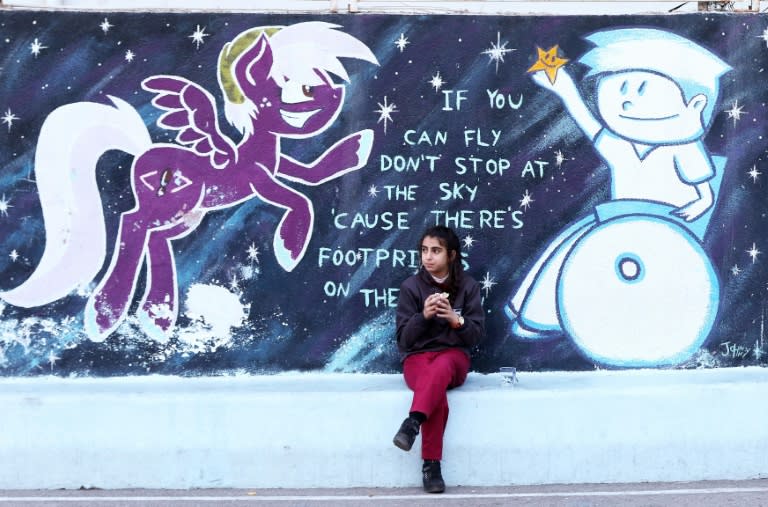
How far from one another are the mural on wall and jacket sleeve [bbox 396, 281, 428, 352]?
281 mm

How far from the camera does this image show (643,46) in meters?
6.02

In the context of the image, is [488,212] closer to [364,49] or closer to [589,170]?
[589,170]

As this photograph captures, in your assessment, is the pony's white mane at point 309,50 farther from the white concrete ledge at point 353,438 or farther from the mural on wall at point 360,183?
the white concrete ledge at point 353,438

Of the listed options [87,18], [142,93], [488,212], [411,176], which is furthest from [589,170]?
[87,18]

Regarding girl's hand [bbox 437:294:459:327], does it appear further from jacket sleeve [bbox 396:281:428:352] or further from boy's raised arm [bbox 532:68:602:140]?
Answer: boy's raised arm [bbox 532:68:602:140]

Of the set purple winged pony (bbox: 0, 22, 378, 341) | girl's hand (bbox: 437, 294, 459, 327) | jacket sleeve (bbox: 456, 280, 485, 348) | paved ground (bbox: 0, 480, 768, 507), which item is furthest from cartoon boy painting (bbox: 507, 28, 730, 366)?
purple winged pony (bbox: 0, 22, 378, 341)

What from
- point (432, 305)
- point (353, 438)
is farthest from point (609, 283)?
point (353, 438)

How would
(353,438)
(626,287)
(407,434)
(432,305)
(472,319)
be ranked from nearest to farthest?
(407,434)
(432,305)
(353,438)
(472,319)
(626,287)

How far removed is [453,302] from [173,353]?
1.62m

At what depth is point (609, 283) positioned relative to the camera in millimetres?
6000

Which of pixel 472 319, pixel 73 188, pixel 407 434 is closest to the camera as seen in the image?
pixel 407 434

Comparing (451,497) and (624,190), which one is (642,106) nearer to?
(624,190)

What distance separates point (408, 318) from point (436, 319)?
6.0 inches

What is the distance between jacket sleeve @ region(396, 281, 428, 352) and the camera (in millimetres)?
5551
